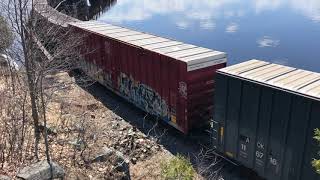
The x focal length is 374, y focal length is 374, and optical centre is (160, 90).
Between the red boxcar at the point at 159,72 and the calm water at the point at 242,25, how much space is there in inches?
719

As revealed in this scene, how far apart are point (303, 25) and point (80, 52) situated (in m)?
34.0

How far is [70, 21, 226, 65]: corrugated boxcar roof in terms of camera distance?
1324 centimetres

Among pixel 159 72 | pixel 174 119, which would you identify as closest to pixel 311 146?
pixel 174 119

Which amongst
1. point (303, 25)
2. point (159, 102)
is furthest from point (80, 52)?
point (303, 25)

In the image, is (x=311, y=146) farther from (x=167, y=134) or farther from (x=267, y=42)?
(x=267, y=42)

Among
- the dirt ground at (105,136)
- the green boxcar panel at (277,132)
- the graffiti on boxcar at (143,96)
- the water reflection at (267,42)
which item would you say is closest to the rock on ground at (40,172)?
the dirt ground at (105,136)

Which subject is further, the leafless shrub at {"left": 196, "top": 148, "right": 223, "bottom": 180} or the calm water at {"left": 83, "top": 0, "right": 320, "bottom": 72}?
the calm water at {"left": 83, "top": 0, "right": 320, "bottom": 72}

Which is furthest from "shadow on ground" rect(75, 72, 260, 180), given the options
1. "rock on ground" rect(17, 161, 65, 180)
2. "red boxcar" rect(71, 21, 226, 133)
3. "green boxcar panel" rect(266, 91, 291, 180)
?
"rock on ground" rect(17, 161, 65, 180)

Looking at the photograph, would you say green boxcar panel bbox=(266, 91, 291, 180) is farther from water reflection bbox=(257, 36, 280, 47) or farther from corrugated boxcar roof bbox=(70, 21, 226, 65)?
water reflection bbox=(257, 36, 280, 47)

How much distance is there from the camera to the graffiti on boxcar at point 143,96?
1479 cm

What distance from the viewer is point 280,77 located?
10398 millimetres

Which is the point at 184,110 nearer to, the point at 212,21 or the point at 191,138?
the point at 191,138

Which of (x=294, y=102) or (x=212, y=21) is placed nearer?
(x=294, y=102)

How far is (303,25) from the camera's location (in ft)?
152
